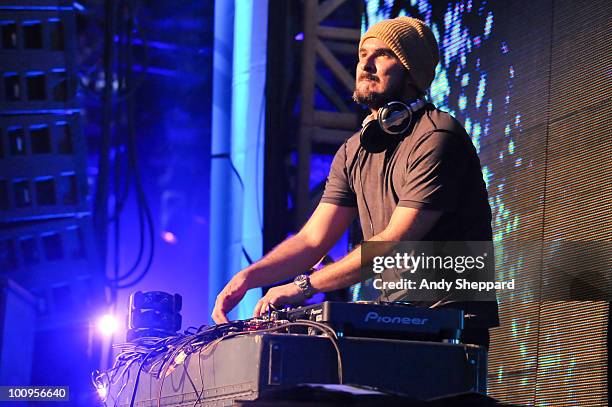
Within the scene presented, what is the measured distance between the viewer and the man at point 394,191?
2023 mm

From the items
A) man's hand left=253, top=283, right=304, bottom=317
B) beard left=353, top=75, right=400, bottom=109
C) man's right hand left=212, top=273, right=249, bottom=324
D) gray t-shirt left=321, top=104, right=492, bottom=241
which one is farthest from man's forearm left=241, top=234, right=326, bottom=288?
beard left=353, top=75, right=400, bottom=109

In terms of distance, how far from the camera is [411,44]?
7.57 ft

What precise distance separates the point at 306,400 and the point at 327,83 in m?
3.82

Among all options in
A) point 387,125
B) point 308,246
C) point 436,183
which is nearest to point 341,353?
point 436,183

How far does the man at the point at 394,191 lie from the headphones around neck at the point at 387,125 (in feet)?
0.06

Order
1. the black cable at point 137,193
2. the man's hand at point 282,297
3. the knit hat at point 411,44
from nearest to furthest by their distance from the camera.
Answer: the man's hand at point 282,297, the knit hat at point 411,44, the black cable at point 137,193

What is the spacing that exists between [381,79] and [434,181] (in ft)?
1.25

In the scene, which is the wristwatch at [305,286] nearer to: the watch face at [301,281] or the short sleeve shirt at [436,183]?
the watch face at [301,281]

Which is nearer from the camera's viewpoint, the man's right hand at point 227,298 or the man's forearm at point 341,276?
the man's forearm at point 341,276

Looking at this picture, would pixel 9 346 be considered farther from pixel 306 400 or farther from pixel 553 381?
pixel 306 400

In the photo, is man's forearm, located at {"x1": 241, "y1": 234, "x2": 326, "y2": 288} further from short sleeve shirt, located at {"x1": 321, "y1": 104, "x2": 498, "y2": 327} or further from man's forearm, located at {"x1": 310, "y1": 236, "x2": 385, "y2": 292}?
man's forearm, located at {"x1": 310, "y1": 236, "x2": 385, "y2": 292}

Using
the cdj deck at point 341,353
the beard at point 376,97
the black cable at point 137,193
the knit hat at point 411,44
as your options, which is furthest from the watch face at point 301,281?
the black cable at point 137,193

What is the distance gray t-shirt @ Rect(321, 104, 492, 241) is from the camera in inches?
80.8

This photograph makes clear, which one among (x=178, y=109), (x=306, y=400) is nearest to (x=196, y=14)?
(x=178, y=109)
